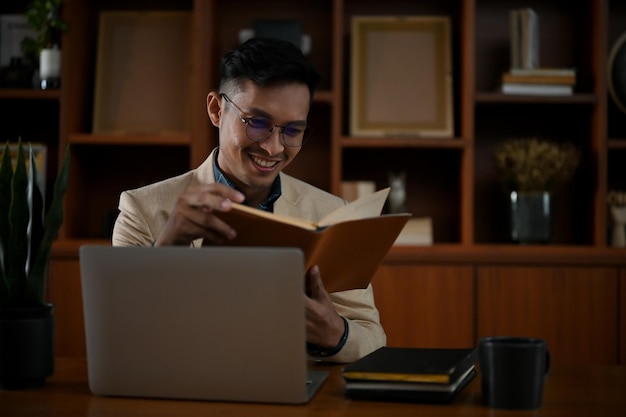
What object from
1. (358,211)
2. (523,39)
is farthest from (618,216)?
(358,211)

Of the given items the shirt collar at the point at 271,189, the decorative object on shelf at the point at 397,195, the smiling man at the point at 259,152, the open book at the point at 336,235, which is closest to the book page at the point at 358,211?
the open book at the point at 336,235

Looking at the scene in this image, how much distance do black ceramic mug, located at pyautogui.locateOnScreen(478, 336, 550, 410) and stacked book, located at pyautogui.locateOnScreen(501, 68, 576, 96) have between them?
7.55ft

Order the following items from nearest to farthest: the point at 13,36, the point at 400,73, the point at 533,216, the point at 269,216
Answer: the point at 269,216, the point at 533,216, the point at 400,73, the point at 13,36

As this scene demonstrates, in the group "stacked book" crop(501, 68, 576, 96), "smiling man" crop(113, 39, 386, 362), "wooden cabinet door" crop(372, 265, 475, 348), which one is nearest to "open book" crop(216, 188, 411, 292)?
"smiling man" crop(113, 39, 386, 362)

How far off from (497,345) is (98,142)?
8.19 feet

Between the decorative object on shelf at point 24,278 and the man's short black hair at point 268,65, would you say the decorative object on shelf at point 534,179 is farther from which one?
the decorative object on shelf at point 24,278

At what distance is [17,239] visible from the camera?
144cm

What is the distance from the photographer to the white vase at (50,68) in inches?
136

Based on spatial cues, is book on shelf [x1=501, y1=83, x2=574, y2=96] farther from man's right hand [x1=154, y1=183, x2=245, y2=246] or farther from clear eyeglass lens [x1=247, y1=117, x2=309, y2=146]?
man's right hand [x1=154, y1=183, x2=245, y2=246]

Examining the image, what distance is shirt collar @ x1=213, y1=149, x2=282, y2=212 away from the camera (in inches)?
84.3

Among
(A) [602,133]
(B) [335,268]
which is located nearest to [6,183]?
(B) [335,268]

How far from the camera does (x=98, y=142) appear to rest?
3412 mm

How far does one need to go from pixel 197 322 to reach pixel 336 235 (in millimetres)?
296

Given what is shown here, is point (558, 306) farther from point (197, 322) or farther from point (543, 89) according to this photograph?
point (197, 322)
